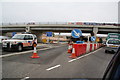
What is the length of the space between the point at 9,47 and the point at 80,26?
37.8 metres

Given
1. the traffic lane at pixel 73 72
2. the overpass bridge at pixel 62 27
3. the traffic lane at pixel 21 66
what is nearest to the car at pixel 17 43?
the traffic lane at pixel 21 66

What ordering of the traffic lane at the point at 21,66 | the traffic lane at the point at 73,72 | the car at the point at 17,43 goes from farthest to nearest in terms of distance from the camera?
the car at the point at 17,43 < the traffic lane at the point at 21,66 < the traffic lane at the point at 73,72

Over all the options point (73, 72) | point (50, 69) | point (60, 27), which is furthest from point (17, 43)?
point (60, 27)

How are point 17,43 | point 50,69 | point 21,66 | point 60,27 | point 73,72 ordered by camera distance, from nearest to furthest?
point 73,72 → point 50,69 → point 21,66 → point 17,43 → point 60,27

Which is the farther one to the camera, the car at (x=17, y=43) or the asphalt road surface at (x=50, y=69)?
the car at (x=17, y=43)

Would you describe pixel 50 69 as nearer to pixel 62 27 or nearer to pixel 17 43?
pixel 17 43

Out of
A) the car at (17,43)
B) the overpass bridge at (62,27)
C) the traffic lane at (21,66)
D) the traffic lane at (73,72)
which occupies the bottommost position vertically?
the traffic lane at (73,72)

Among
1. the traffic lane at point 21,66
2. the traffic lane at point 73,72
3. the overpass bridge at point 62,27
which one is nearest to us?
the traffic lane at point 73,72

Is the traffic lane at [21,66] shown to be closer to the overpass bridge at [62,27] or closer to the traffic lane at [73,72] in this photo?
the traffic lane at [73,72]

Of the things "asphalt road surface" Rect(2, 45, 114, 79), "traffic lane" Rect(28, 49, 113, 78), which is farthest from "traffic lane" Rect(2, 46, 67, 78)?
"traffic lane" Rect(28, 49, 113, 78)

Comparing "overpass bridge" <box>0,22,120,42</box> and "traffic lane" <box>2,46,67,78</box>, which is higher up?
"overpass bridge" <box>0,22,120,42</box>

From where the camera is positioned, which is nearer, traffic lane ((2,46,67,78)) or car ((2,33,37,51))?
traffic lane ((2,46,67,78))

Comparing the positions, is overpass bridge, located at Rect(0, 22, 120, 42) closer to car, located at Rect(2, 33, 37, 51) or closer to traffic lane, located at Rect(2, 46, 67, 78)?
car, located at Rect(2, 33, 37, 51)

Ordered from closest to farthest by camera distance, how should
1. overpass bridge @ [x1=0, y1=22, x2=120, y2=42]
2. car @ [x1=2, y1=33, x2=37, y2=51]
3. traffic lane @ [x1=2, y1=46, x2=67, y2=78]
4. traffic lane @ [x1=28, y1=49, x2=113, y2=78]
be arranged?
traffic lane @ [x1=28, y1=49, x2=113, y2=78] → traffic lane @ [x1=2, y1=46, x2=67, y2=78] → car @ [x1=2, y1=33, x2=37, y2=51] → overpass bridge @ [x1=0, y1=22, x2=120, y2=42]
